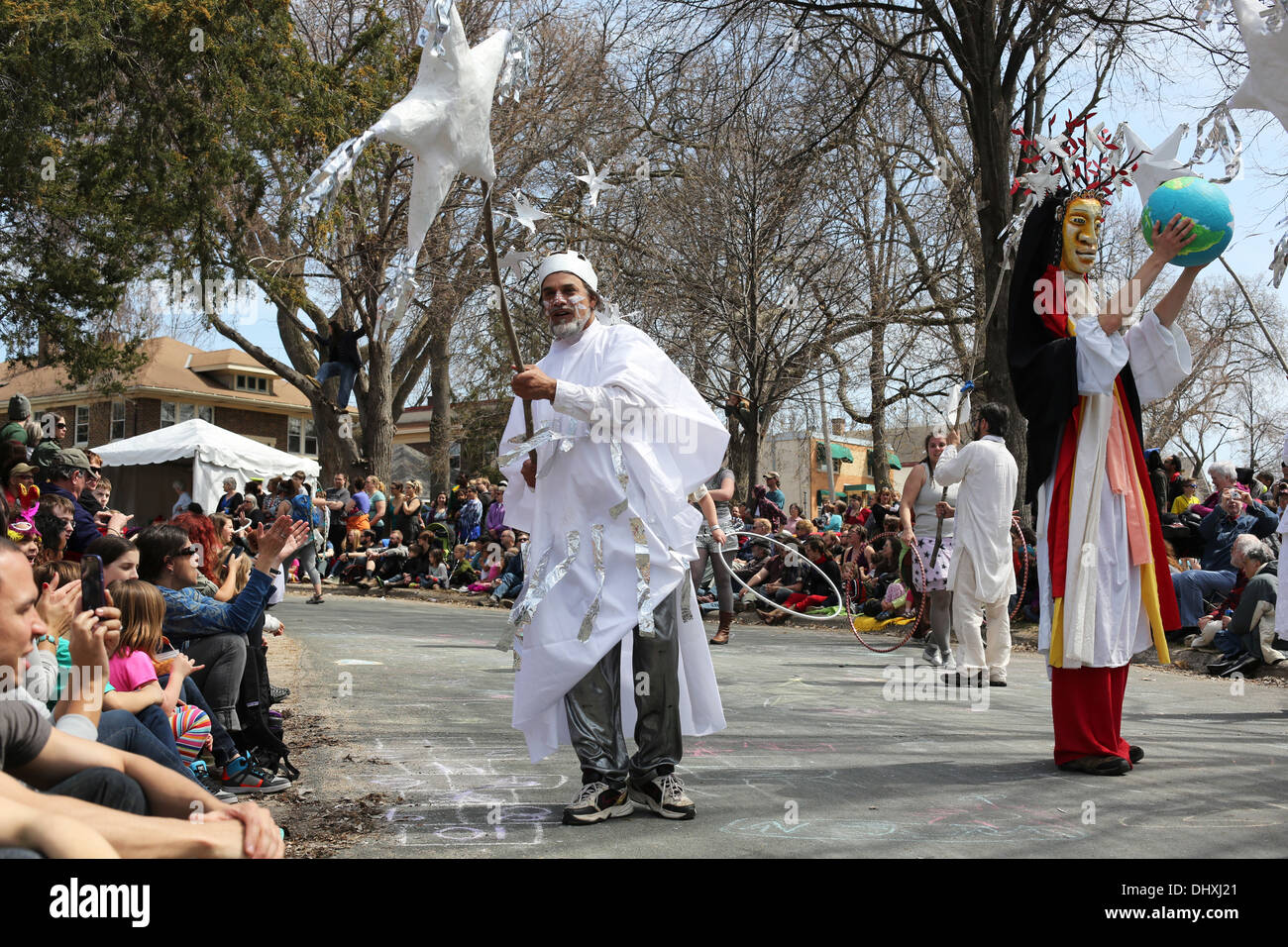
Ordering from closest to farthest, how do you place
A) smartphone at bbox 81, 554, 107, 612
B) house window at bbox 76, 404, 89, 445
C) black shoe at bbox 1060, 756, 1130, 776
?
smartphone at bbox 81, 554, 107, 612 → black shoe at bbox 1060, 756, 1130, 776 → house window at bbox 76, 404, 89, 445

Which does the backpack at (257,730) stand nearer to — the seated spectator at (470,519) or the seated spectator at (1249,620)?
the seated spectator at (1249,620)

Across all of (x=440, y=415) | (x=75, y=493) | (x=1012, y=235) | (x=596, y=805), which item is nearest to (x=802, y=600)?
(x=1012, y=235)

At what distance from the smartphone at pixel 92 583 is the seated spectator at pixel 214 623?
0.59ft

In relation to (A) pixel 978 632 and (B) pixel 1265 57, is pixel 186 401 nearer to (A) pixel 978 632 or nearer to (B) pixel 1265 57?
(A) pixel 978 632

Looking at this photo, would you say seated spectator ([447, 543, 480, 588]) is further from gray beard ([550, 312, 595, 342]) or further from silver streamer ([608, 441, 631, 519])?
silver streamer ([608, 441, 631, 519])

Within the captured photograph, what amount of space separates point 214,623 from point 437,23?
2679 millimetres

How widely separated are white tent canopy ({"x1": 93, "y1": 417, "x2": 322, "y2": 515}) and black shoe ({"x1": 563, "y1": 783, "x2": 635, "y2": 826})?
67.7 ft

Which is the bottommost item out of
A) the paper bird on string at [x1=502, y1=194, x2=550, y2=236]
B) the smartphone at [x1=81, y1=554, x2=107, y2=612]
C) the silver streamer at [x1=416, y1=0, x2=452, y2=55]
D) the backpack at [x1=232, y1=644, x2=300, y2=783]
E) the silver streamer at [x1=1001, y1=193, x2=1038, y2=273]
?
the backpack at [x1=232, y1=644, x2=300, y2=783]

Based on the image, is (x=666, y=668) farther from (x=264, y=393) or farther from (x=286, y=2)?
(x=264, y=393)

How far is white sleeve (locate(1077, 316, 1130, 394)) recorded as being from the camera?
223 inches

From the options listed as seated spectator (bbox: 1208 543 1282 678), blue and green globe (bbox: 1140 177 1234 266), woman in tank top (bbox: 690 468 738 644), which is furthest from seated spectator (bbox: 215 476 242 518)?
blue and green globe (bbox: 1140 177 1234 266)

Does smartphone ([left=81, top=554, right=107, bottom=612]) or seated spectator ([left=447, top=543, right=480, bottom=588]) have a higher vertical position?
smartphone ([left=81, top=554, right=107, bottom=612])

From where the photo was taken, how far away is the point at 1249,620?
10008 millimetres

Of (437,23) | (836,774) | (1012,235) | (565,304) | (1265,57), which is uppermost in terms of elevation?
(1012,235)
